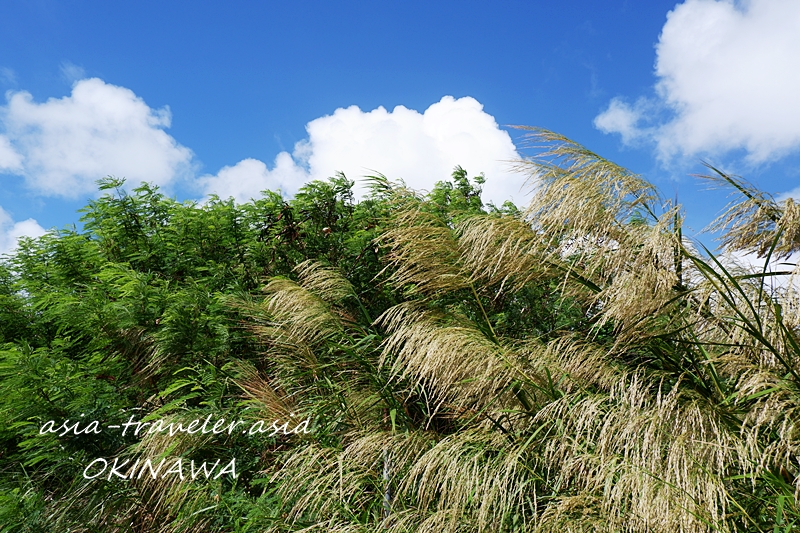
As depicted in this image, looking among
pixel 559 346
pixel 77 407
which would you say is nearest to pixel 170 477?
pixel 77 407

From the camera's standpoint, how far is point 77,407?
12.7 ft

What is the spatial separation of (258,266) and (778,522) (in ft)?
12.9

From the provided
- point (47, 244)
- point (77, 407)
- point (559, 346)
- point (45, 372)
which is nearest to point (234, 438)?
point (77, 407)

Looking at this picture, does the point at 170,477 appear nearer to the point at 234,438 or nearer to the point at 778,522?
the point at 234,438

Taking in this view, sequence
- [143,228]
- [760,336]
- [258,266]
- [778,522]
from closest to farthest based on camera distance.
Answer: [778,522] → [760,336] → [258,266] → [143,228]

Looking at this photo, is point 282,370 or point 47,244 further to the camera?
point 47,244

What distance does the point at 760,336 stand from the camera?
2391mm

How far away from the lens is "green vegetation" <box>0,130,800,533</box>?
7.91ft

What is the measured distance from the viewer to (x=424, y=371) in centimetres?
279

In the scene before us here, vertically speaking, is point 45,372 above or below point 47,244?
below

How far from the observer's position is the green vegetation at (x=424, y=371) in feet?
7.91

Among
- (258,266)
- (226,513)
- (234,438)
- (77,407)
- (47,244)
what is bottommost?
(226,513)

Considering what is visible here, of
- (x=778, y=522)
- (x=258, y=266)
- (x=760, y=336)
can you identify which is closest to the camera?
(x=778, y=522)

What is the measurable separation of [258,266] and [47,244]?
192 cm
